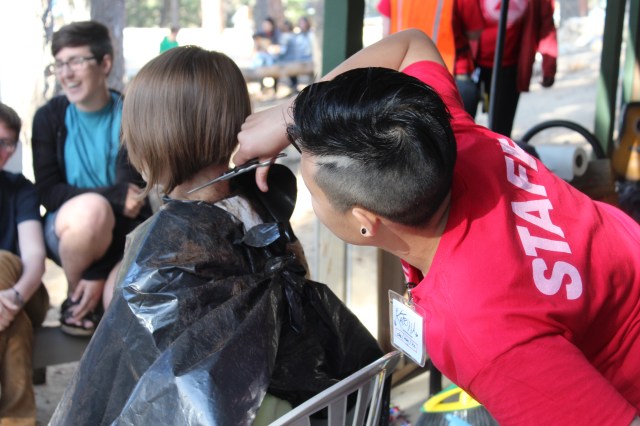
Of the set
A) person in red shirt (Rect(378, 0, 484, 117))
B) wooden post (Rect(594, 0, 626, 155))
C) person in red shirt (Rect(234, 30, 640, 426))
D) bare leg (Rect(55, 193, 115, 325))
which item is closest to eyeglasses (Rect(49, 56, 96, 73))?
bare leg (Rect(55, 193, 115, 325))

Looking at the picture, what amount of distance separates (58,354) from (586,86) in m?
15.1

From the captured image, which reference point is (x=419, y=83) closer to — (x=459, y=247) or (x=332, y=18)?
(x=459, y=247)

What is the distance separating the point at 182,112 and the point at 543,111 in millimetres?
12331

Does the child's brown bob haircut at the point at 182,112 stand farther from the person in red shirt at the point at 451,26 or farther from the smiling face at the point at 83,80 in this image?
the person in red shirt at the point at 451,26

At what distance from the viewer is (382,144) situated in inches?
54.3

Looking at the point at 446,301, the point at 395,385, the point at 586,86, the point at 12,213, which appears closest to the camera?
the point at 446,301

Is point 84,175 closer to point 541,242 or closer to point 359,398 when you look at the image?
point 359,398

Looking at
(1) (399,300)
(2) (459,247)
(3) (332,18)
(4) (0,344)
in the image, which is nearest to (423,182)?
(2) (459,247)

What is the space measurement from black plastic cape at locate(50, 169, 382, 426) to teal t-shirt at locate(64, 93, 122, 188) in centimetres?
158

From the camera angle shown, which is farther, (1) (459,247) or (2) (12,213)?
(2) (12,213)

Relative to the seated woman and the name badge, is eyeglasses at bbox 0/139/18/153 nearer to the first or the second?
the seated woman

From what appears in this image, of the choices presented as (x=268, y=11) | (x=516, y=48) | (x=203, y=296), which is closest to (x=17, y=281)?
(x=203, y=296)

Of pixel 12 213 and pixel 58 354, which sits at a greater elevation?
pixel 12 213

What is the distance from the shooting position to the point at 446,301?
135 cm
